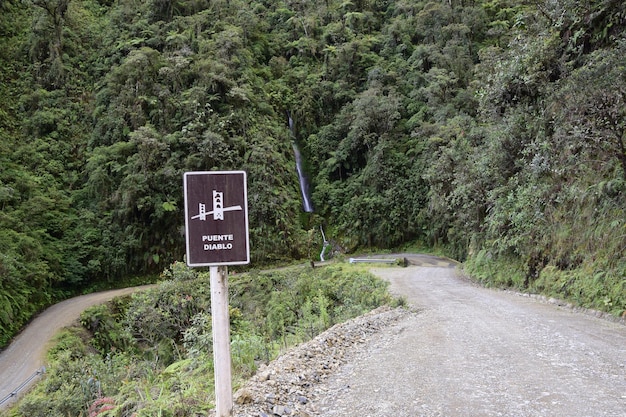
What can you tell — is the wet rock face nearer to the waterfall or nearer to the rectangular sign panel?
the rectangular sign panel

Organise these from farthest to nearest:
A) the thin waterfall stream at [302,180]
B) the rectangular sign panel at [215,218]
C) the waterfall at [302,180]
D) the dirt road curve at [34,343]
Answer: the waterfall at [302,180] → the thin waterfall stream at [302,180] → the dirt road curve at [34,343] → the rectangular sign panel at [215,218]

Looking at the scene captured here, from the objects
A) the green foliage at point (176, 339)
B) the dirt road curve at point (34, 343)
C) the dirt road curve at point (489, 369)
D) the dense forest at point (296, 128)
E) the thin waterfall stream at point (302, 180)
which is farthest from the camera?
the thin waterfall stream at point (302, 180)

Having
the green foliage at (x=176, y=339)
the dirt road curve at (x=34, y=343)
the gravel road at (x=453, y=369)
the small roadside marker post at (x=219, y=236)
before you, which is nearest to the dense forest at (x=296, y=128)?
the dirt road curve at (x=34, y=343)

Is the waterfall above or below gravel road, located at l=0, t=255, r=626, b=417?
above

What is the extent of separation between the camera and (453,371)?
4871 millimetres

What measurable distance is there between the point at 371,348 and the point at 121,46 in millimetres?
34498

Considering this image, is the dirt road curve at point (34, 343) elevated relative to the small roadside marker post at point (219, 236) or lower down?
lower down

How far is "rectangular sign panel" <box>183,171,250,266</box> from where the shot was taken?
3.24m

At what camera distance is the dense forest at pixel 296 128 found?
1355 cm

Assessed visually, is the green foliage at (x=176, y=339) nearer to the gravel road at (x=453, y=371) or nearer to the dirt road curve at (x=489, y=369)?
the gravel road at (x=453, y=371)

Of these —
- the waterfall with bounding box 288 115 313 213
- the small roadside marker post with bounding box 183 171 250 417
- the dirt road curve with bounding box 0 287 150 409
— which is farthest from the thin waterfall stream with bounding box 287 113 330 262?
the small roadside marker post with bounding box 183 171 250 417

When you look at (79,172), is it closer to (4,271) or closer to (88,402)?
(4,271)

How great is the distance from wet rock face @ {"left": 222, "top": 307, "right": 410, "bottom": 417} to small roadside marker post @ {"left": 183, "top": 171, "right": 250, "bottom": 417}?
1.92ft

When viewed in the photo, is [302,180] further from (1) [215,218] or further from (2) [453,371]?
(1) [215,218]
